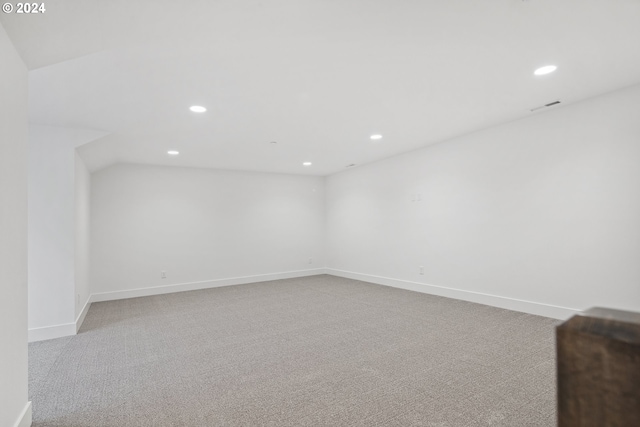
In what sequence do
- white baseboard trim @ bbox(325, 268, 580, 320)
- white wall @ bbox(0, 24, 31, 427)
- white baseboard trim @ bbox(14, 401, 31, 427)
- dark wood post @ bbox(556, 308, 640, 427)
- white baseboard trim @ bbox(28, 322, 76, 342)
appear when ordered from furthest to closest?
white baseboard trim @ bbox(325, 268, 580, 320) → white baseboard trim @ bbox(28, 322, 76, 342) → white baseboard trim @ bbox(14, 401, 31, 427) → white wall @ bbox(0, 24, 31, 427) → dark wood post @ bbox(556, 308, 640, 427)

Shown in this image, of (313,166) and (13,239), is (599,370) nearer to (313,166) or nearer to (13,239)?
(13,239)

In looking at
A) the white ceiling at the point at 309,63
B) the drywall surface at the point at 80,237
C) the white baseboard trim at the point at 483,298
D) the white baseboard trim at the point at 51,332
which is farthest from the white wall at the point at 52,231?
the white baseboard trim at the point at 483,298

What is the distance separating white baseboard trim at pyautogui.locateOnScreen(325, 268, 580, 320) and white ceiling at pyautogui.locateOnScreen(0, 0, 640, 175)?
7.23 feet

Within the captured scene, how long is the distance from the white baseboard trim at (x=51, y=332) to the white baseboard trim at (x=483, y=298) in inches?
188

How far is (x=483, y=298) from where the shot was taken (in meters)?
4.60

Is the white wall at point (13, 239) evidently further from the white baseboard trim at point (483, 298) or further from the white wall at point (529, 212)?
the white wall at point (529, 212)

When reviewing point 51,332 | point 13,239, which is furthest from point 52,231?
point 13,239

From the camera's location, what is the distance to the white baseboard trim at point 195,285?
559 cm

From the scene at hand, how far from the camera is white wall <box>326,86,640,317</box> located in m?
3.37

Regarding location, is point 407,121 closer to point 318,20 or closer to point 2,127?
point 318,20

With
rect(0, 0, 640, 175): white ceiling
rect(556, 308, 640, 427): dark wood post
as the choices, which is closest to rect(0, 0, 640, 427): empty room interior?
rect(0, 0, 640, 175): white ceiling

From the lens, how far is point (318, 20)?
6.64 ft

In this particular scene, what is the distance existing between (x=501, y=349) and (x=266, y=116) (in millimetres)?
3334

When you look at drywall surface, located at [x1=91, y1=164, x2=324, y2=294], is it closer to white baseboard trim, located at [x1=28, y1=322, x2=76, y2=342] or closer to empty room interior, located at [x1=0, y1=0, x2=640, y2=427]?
empty room interior, located at [x1=0, y1=0, x2=640, y2=427]
